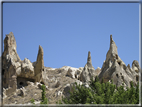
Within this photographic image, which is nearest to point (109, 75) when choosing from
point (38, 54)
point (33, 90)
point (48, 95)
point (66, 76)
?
point (48, 95)

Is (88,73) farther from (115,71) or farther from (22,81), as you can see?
(22,81)

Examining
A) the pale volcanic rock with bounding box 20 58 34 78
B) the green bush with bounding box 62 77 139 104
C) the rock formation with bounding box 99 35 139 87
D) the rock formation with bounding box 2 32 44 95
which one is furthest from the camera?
the pale volcanic rock with bounding box 20 58 34 78

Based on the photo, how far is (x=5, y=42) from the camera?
4853 centimetres

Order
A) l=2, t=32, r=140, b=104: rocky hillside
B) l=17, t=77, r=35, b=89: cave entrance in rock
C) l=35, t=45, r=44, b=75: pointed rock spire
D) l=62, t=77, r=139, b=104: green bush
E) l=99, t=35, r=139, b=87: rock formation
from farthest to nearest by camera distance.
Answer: l=35, t=45, r=44, b=75: pointed rock spire, l=17, t=77, r=35, b=89: cave entrance in rock, l=2, t=32, r=140, b=104: rocky hillside, l=99, t=35, r=139, b=87: rock formation, l=62, t=77, r=139, b=104: green bush

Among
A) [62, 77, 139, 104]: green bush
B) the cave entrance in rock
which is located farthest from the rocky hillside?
[62, 77, 139, 104]: green bush

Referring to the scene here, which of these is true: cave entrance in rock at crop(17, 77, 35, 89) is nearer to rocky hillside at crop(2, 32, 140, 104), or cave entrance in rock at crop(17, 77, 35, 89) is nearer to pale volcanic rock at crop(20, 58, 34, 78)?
rocky hillside at crop(2, 32, 140, 104)

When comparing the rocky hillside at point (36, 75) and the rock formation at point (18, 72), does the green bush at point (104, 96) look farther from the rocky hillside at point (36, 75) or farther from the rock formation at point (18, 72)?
the rock formation at point (18, 72)

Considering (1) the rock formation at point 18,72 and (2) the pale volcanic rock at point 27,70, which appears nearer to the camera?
(1) the rock formation at point 18,72

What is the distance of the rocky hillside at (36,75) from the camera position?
124ft

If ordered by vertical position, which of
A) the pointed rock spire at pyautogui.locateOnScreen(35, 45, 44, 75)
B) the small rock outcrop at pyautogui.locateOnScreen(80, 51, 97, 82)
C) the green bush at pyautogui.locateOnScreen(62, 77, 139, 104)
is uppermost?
the pointed rock spire at pyautogui.locateOnScreen(35, 45, 44, 75)

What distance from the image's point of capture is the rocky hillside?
3772 cm

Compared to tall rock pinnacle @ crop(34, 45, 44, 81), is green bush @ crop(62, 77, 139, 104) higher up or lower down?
lower down

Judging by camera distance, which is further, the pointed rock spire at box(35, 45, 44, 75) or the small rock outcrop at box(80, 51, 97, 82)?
the pointed rock spire at box(35, 45, 44, 75)

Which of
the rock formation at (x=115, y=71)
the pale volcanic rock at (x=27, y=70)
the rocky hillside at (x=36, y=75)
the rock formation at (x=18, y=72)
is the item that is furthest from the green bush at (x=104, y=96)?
the pale volcanic rock at (x=27, y=70)
